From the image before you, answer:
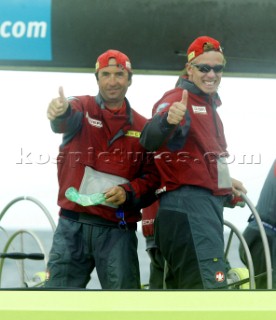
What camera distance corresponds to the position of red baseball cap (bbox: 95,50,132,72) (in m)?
6.04

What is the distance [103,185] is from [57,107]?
0.38 metres

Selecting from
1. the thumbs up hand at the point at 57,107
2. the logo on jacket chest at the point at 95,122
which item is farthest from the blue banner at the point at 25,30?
the logo on jacket chest at the point at 95,122

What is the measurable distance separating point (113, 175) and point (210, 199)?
399mm

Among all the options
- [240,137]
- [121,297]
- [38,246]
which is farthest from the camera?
[38,246]

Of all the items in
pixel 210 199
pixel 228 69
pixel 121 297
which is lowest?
pixel 121 297

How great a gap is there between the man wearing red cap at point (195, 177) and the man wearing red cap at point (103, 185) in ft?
0.48

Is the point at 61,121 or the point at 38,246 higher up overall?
the point at 61,121

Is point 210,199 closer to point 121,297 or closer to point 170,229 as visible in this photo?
point 170,229

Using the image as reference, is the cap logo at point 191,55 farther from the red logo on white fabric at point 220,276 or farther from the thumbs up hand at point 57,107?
the red logo on white fabric at point 220,276

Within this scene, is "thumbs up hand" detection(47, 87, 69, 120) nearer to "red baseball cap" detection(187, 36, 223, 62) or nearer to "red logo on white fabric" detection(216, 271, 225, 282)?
"red baseball cap" detection(187, 36, 223, 62)

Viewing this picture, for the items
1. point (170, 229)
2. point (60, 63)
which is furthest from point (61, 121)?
point (170, 229)

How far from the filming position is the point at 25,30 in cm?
582

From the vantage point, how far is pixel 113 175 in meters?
6.06

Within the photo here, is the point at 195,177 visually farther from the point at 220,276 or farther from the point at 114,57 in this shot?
the point at 114,57
